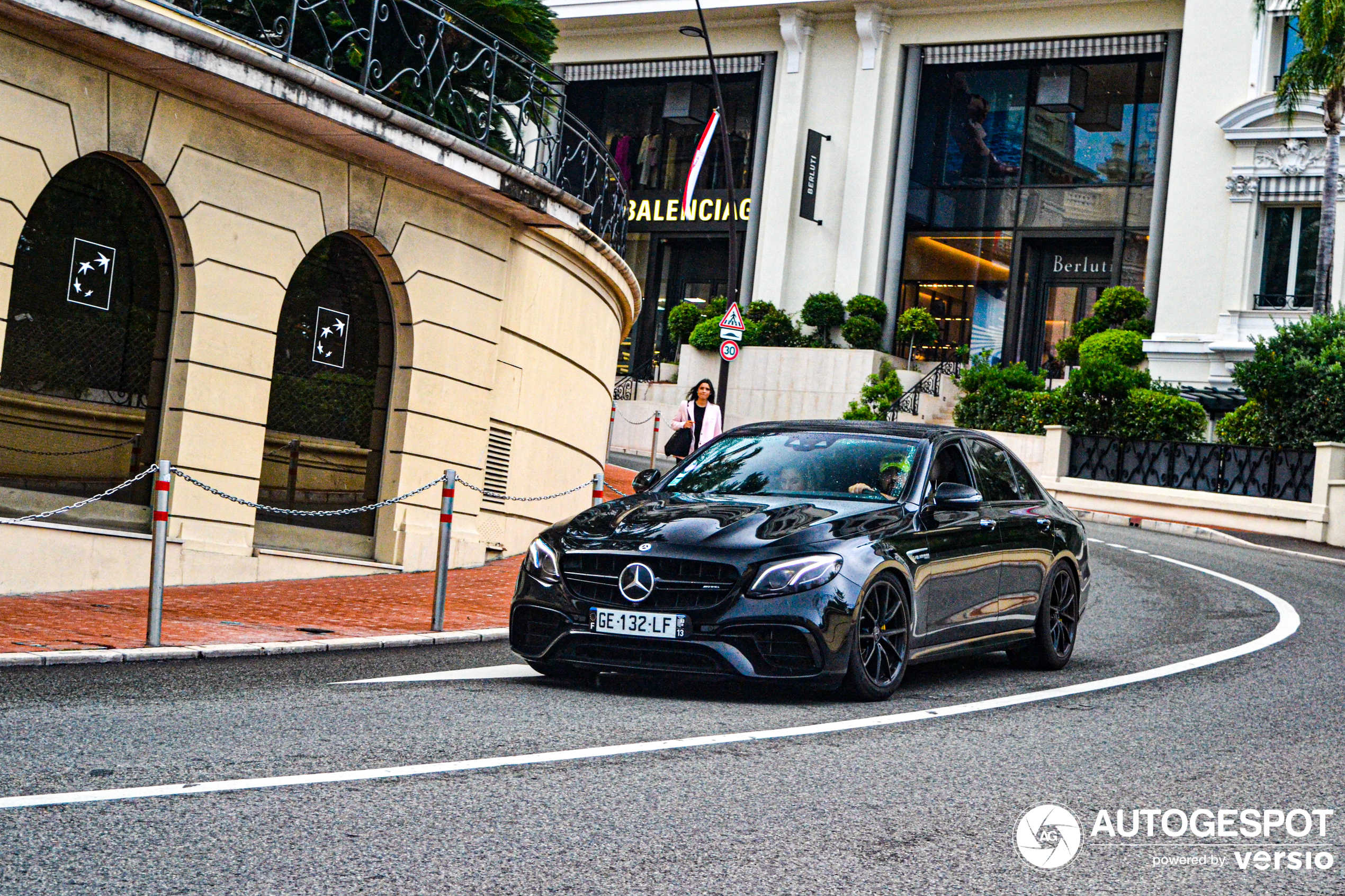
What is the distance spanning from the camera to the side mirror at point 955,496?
8484 millimetres

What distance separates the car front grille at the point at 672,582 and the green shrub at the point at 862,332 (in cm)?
3333

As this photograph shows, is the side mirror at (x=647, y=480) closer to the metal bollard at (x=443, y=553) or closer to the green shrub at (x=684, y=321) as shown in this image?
the metal bollard at (x=443, y=553)

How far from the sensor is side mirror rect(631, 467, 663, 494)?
9297 millimetres

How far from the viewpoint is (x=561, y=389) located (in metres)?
18.1

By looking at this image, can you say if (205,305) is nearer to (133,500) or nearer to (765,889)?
(133,500)

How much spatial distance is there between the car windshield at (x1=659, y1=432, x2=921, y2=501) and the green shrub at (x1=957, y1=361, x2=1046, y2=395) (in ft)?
88.3

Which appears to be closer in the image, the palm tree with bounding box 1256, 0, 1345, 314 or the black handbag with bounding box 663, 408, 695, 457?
the black handbag with bounding box 663, 408, 695, 457

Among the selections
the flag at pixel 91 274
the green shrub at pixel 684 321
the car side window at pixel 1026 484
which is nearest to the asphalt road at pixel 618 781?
the car side window at pixel 1026 484

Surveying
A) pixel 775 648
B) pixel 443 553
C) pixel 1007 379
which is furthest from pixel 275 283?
pixel 1007 379

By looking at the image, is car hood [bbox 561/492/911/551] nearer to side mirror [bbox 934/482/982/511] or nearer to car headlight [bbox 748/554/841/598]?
car headlight [bbox 748/554/841/598]

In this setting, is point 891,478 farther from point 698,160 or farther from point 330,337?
point 698,160

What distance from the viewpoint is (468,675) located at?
332 inches

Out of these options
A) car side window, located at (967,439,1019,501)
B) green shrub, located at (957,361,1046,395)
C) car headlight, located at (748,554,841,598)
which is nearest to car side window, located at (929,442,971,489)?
car side window, located at (967,439,1019,501)

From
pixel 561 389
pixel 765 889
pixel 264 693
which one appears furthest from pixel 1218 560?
pixel 765 889
